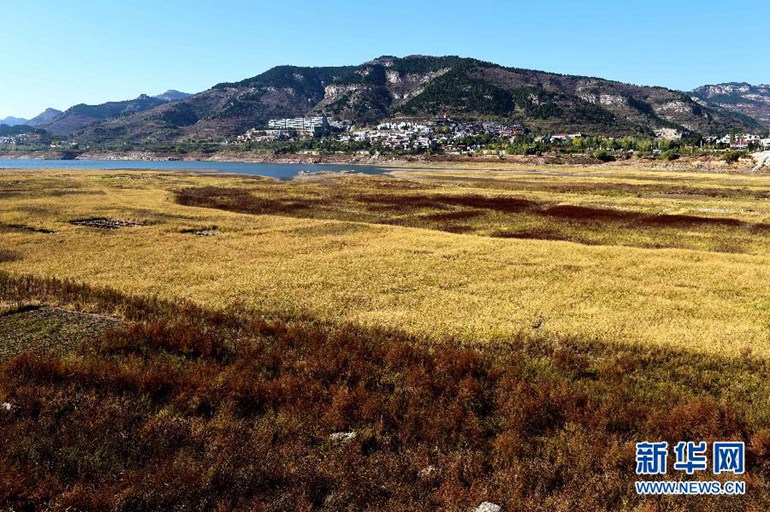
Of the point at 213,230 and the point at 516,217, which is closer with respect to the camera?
the point at 213,230

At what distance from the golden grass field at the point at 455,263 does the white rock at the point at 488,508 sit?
33.3ft

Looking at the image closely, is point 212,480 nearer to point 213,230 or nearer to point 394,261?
point 394,261

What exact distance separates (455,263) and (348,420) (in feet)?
77.9

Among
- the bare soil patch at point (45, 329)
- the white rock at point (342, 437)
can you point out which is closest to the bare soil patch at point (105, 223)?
the bare soil patch at point (45, 329)

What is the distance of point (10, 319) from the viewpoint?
19.2 m

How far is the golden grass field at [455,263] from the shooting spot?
22078 millimetres

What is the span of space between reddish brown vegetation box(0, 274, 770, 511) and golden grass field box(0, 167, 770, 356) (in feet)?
11.8

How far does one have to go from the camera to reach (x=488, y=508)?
8992 millimetres

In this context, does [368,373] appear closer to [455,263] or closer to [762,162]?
[455,263]

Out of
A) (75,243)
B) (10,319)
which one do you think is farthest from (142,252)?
(10,319)

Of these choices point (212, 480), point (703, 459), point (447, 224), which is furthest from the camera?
point (447, 224)

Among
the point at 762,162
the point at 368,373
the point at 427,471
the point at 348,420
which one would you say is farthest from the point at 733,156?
the point at 427,471

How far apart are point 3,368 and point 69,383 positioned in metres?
2.45

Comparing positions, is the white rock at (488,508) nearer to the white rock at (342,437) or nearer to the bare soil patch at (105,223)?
the white rock at (342,437)
